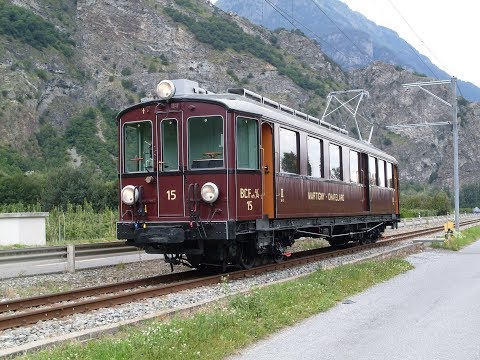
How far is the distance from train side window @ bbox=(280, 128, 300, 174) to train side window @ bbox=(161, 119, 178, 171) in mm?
2421

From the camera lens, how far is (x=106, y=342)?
6535mm

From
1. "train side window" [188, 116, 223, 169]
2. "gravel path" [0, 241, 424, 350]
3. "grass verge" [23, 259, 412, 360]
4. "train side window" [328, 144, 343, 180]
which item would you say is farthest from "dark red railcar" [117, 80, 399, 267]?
"train side window" [328, 144, 343, 180]

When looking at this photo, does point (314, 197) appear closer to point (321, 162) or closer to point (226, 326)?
point (321, 162)

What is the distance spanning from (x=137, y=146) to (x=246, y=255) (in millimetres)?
3471

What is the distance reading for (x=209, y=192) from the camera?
12328 mm

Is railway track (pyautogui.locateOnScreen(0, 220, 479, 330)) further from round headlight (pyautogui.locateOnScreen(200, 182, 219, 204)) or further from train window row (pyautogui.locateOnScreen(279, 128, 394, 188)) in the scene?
train window row (pyautogui.locateOnScreen(279, 128, 394, 188))

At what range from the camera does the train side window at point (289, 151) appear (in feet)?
46.2

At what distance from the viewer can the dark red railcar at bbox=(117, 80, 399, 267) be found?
1242 cm

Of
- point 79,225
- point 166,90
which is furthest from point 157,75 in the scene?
point 166,90

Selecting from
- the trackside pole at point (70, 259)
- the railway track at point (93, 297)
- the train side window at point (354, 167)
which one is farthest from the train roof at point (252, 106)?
the trackside pole at point (70, 259)

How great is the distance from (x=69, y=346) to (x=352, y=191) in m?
13.9

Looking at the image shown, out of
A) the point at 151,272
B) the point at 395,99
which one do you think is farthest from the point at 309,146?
the point at 395,99

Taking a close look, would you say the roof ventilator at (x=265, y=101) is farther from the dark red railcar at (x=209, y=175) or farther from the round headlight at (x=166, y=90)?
the round headlight at (x=166, y=90)

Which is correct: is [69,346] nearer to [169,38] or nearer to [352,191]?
[352,191]
